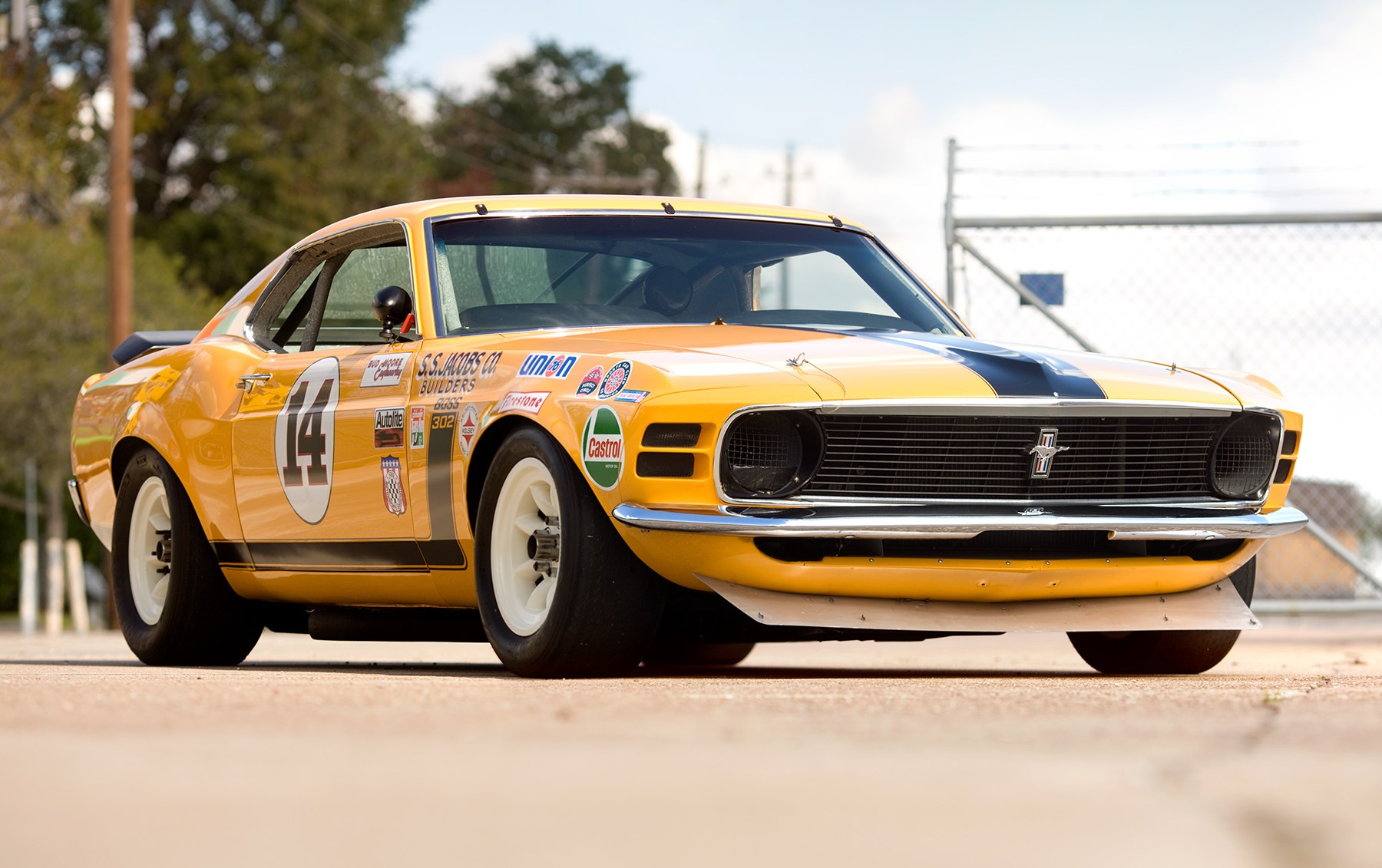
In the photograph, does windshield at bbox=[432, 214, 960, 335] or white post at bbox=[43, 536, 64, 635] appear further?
white post at bbox=[43, 536, 64, 635]

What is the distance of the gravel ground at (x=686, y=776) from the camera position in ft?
8.22

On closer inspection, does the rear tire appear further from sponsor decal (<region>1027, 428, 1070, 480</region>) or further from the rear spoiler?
the rear spoiler

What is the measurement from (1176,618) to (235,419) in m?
3.34

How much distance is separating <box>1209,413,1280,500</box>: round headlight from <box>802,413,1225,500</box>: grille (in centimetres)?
10

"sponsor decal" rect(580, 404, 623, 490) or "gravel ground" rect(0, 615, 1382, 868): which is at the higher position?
"sponsor decal" rect(580, 404, 623, 490)

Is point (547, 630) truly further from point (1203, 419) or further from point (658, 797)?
point (658, 797)

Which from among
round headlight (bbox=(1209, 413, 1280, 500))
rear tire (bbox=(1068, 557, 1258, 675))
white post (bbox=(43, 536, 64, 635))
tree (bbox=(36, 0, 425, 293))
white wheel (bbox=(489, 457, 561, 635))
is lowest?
white post (bbox=(43, 536, 64, 635))

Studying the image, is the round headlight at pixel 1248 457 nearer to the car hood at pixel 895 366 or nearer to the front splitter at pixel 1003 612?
the car hood at pixel 895 366

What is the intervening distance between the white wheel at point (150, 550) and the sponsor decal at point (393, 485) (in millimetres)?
1580

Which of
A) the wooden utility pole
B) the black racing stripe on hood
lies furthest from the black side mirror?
the wooden utility pole

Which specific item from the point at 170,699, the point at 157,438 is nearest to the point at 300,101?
the point at 157,438

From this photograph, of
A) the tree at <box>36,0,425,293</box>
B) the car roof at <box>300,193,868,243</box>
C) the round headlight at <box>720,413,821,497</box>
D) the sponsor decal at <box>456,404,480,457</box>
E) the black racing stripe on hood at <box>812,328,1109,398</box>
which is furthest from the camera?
the tree at <box>36,0,425,293</box>

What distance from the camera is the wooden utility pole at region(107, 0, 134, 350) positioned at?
20188 mm

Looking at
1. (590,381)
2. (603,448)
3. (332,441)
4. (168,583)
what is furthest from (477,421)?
(168,583)
